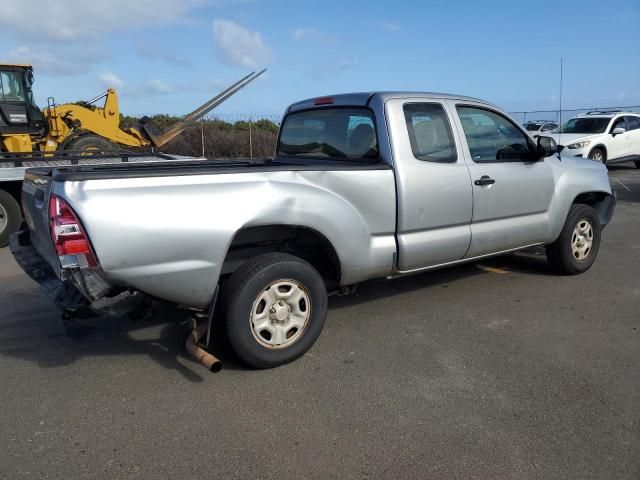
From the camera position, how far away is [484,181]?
5.00 m

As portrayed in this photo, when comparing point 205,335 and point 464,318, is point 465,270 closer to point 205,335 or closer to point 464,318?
point 464,318

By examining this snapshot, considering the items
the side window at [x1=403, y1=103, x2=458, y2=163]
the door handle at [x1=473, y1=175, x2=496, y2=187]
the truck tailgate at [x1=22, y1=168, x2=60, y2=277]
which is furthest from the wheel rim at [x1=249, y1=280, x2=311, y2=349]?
the door handle at [x1=473, y1=175, x2=496, y2=187]

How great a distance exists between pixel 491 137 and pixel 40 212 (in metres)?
3.85

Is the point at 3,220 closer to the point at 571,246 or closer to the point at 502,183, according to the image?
the point at 502,183

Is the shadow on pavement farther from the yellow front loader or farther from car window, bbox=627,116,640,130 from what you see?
car window, bbox=627,116,640,130

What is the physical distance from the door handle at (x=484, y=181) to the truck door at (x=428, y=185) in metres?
0.12

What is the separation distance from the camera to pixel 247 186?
12.0ft

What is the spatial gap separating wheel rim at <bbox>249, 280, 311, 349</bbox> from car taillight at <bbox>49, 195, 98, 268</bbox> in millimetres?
1120

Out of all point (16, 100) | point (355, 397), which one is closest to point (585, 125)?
point (16, 100)

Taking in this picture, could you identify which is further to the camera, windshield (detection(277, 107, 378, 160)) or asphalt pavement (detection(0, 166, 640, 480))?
windshield (detection(277, 107, 378, 160))

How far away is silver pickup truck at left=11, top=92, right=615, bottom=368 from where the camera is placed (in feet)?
10.9

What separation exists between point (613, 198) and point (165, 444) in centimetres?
558

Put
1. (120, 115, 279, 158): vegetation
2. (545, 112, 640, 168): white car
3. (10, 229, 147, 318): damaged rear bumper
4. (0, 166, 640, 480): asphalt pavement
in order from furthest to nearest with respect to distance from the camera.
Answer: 1. (120, 115, 279, 158): vegetation
2. (545, 112, 640, 168): white car
3. (10, 229, 147, 318): damaged rear bumper
4. (0, 166, 640, 480): asphalt pavement

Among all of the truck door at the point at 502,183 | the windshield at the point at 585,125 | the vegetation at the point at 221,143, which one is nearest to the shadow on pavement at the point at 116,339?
the truck door at the point at 502,183
